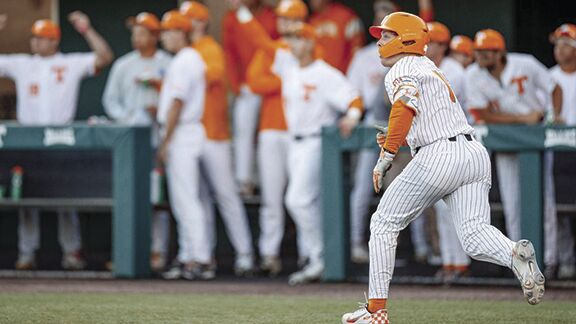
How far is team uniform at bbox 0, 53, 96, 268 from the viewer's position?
10.6 metres

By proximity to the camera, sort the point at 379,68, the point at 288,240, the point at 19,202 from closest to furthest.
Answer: the point at 19,202, the point at 379,68, the point at 288,240

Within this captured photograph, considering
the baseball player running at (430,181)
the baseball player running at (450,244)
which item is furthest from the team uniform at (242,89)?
the baseball player running at (430,181)

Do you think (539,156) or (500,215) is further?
(500,215)

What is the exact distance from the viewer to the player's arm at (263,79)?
1008cm

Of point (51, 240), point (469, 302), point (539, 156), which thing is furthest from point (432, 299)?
point (51, 240)

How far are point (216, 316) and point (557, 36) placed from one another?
4229mm

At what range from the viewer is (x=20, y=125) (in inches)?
374

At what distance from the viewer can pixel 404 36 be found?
6.14 metres

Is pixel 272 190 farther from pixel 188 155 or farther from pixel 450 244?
pixel 450 244

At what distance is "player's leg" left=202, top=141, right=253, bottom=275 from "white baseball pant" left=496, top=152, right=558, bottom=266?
7.06ft

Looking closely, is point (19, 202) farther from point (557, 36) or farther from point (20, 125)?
point (557, 36)

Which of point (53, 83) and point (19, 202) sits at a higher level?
point (53, 83)

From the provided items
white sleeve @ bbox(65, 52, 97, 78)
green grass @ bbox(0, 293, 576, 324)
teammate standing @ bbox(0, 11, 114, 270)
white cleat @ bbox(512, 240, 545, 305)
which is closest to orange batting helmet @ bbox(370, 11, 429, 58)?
white cleat @ bbox(512, 240, 545, 305)

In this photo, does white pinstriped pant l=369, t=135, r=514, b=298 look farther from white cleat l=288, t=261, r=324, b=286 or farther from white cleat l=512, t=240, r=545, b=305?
white cleat l=288, t=261, r=324, b=286
